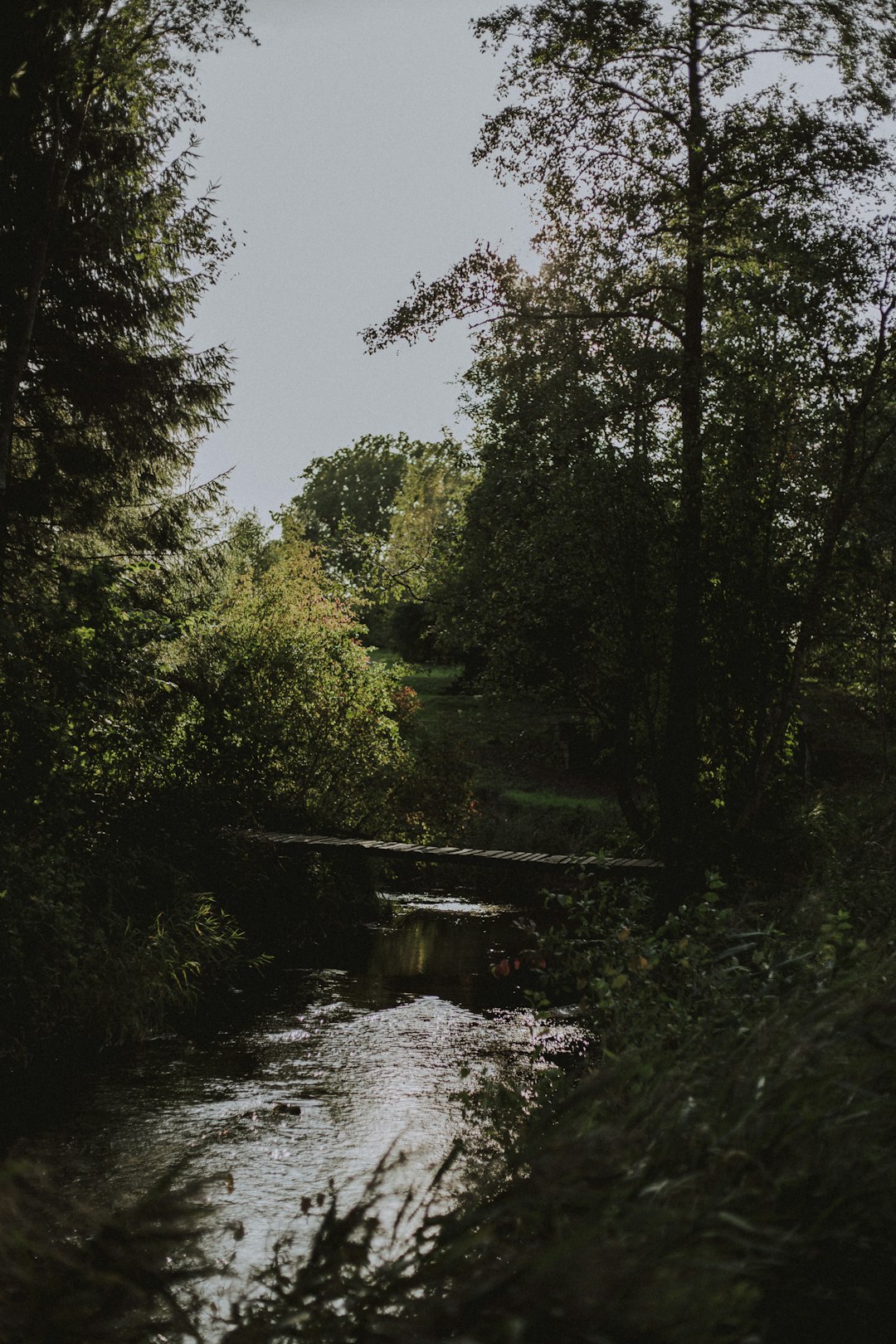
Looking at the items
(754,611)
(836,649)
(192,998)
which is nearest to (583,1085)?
(192,998)

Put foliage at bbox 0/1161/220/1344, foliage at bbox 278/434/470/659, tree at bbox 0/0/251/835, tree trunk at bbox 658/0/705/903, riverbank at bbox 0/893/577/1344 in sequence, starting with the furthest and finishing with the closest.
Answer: foliage at bbox 278/434/470/659 < tree trunk at bbox 658/0/705/903 < tree at bbox 0/0/251/835 < riverbank at bbox 0/893/577/1344 < foliage at bbox 0/1161/220/1344

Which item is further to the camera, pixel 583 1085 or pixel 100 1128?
pixel 100 1128

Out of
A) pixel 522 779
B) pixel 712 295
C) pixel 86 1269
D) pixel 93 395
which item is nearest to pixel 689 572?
pixel 712 295

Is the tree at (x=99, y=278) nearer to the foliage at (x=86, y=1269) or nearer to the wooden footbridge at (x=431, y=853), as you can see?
Answer: the wooden footbridge at (x=431, y=853)

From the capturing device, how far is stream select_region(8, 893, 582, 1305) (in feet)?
Answer: 18.2

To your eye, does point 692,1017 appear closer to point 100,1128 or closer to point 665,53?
point 100,1128

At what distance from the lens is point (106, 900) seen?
10.1 m

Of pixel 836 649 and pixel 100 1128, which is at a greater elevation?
pixel 836 649

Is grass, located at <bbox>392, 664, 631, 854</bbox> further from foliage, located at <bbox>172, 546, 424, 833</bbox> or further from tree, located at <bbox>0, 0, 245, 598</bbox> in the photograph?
tree, located at <bbox>0, 0, 245, 598</bbox>

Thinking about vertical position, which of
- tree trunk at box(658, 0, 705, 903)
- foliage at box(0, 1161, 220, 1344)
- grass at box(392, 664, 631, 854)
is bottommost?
grass at box(392, 664, 631, 854)

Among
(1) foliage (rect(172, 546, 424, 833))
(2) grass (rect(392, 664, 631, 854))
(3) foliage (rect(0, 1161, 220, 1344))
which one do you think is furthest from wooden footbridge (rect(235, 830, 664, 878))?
(3) foliage (rect(0, 1161, 220, 1344))

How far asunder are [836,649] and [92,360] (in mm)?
9075

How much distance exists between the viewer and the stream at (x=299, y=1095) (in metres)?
5.56

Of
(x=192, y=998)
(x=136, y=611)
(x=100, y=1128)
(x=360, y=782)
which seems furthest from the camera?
(x=360, y=782)
